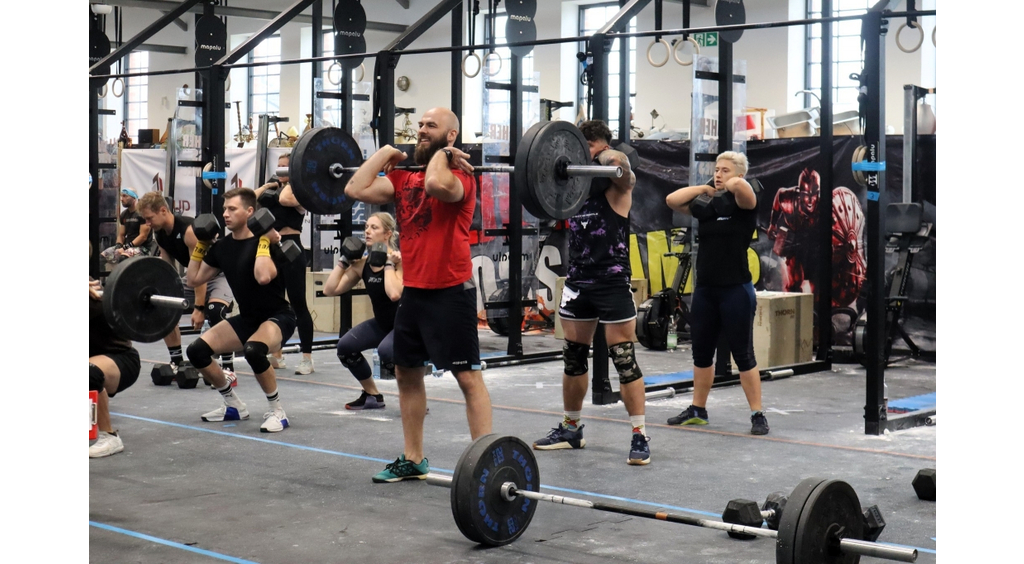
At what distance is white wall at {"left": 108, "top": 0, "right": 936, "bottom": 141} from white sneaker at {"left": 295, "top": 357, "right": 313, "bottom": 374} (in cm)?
475

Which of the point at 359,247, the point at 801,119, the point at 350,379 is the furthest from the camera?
the point at 801,119

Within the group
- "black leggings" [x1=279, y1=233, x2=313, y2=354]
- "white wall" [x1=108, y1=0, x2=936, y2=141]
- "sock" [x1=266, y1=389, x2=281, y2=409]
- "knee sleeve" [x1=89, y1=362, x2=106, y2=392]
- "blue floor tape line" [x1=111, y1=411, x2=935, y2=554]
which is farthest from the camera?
"white wall" [x1=108, y1=0, x2=936, y2=141]

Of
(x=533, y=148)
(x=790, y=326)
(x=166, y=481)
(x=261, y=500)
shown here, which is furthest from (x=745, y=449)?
(x=790, y=326)

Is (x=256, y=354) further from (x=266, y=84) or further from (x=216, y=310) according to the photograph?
(x=266, y=84)

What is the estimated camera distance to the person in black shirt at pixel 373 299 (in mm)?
5191

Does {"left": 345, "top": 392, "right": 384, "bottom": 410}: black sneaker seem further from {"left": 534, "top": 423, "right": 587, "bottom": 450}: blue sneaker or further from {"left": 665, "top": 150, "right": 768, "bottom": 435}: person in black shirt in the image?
{"left": 665, "top": 150, "right": 768, "bottom": 435}: person in black shirt

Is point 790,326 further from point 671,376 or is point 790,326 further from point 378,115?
point 378,115

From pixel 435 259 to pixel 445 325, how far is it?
23cm

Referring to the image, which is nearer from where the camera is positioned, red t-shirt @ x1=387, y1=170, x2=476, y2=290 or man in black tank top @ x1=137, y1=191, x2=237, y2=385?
red t-shirt @ x1=387, y1=170, x2=476, y2=290

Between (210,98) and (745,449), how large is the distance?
15.4 ft

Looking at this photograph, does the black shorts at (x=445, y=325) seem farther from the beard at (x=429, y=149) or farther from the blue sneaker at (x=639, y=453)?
the blue sneaker at (x=639, y=453)

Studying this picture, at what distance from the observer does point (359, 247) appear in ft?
17.8

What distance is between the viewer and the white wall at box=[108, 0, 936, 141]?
10.8 m

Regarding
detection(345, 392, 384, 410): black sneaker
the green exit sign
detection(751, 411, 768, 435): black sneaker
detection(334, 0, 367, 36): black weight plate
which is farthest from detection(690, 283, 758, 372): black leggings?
the green exit sign
